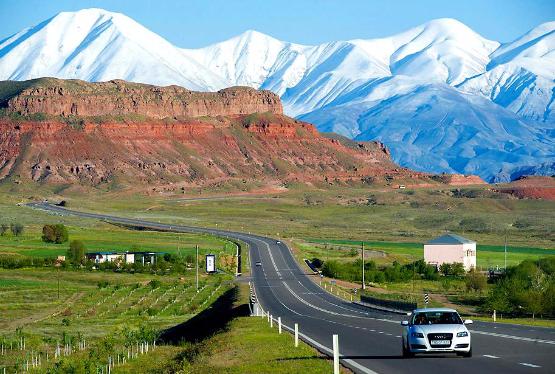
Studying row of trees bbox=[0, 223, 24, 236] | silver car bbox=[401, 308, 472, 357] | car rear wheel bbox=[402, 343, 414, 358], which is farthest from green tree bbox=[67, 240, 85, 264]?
silver car bbox=[401, 308, 472, 357]

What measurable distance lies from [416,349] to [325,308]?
35.5 m

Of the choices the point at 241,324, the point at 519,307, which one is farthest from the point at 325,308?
the point at 241,324

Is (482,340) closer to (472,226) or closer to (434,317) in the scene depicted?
(434,317)

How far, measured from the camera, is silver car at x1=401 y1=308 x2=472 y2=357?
101ft

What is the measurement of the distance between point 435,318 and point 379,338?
981cm

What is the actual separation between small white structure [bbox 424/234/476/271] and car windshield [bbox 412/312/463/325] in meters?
86.6

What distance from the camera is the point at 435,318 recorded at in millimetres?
32000

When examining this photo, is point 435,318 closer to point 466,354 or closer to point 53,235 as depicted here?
point 466,354

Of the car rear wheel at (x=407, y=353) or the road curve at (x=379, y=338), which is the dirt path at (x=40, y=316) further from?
the car rear wheel at (x=407, y=353)

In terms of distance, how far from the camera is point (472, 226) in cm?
19075

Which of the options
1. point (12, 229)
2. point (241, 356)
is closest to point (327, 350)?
point (241, 356)

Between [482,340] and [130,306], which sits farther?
[130,306]

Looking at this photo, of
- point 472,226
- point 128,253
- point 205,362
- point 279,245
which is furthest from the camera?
point 472,226

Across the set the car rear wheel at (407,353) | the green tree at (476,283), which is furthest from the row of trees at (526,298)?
the car rear wheel at (407,353)
